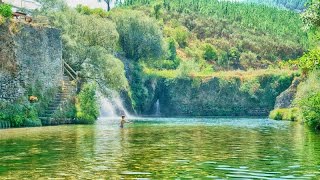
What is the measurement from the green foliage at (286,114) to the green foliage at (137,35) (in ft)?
63.2

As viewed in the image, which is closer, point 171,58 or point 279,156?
point 279,156

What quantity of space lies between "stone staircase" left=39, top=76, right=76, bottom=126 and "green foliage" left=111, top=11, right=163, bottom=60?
86.0 feet

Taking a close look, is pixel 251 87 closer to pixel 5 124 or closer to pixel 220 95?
pixel 220 95

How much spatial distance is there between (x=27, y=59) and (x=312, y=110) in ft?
68.9

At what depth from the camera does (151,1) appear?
148 m

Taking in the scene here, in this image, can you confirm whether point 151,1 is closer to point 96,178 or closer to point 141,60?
point 141,60

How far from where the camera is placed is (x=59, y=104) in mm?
46969

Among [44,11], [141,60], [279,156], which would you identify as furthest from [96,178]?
[141,60]

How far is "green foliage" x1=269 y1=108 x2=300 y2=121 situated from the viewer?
59256 mm

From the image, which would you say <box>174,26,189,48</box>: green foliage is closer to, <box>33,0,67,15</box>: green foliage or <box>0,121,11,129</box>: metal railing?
<box>33,0,67,15</box>: green foliage

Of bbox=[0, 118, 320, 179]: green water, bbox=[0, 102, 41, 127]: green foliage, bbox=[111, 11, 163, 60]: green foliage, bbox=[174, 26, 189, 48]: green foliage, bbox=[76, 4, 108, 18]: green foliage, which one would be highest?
bbox=[174, 26, 189, 48]: green foliage

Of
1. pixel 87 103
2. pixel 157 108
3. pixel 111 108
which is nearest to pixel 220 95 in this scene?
pixel 157 108

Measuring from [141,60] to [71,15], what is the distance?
77.8ft

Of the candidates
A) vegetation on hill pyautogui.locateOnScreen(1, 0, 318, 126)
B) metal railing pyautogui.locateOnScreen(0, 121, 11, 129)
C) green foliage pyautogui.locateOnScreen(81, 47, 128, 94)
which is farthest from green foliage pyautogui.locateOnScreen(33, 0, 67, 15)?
metal railing pyautogui.locateOnScreen(0, 121, 11, 129)
